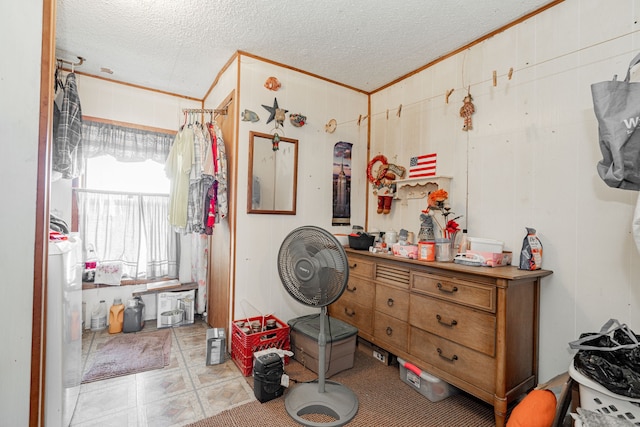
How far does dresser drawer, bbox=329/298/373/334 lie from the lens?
234 cm

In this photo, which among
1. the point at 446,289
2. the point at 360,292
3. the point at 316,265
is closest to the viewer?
the point at 316,265

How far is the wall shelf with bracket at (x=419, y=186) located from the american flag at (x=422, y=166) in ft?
0.25

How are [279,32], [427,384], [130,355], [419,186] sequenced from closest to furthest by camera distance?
[427,384] → [279,32] → [130,355] → [419,186]

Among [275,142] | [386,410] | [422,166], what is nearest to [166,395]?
[386,410]

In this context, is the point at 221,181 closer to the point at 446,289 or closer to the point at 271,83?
the point at 271,83

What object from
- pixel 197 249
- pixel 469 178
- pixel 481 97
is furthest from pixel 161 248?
pixel 481 97

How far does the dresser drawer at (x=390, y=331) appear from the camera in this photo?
204 centimetres

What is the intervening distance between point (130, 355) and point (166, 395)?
0.73 m

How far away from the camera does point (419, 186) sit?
255 centimetres

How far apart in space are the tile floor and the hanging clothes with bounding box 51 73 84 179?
1.45 metres

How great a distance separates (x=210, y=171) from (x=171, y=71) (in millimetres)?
1184

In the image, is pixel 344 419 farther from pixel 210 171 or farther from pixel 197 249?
pixel 197 249

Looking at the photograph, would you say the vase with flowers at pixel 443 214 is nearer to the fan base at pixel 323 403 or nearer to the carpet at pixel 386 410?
the carpet at pixel 386 410

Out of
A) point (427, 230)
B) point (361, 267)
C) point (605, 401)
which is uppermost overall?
point (427, 230)
